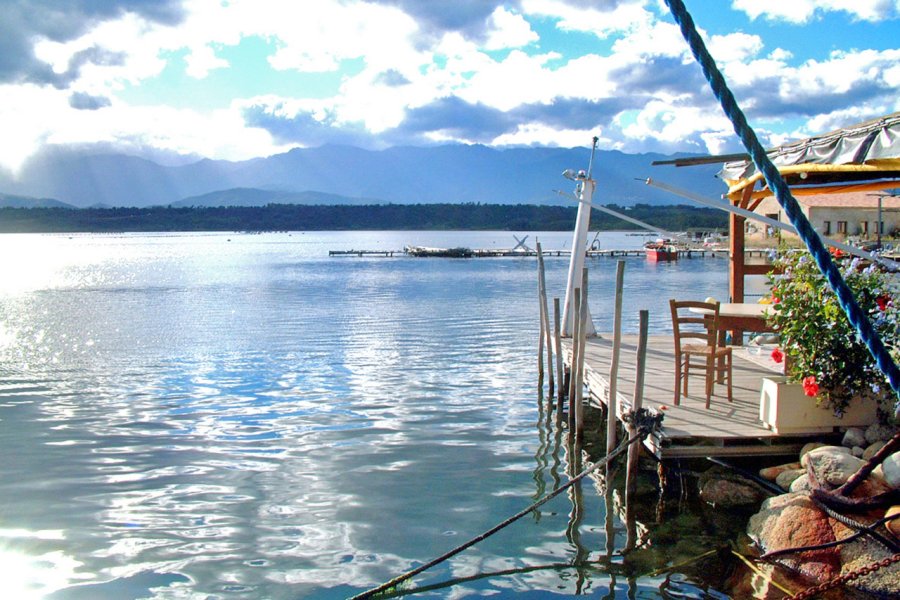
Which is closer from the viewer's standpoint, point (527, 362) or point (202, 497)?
point (202, 497)

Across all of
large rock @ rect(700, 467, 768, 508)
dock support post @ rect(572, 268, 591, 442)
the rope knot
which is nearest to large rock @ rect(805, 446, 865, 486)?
large rock @ rect(700, 467, 768, 508)

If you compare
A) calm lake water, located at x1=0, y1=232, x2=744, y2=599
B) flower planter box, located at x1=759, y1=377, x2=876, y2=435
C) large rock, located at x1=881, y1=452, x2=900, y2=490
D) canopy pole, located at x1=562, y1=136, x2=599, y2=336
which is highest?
canopy pole, located at x1=562, y1=136, x2=599, y2=336

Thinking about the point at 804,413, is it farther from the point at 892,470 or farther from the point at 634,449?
the point at 634,449

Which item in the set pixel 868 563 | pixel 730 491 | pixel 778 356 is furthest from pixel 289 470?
pixel 868 563

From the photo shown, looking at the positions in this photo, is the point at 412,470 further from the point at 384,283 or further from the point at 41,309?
the point at 384,283

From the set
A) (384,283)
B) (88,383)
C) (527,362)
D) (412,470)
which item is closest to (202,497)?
(412,470)

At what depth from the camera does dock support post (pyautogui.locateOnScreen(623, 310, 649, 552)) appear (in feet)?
26.1

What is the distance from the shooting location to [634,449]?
831cm

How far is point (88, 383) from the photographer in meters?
15.8

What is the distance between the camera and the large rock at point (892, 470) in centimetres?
625

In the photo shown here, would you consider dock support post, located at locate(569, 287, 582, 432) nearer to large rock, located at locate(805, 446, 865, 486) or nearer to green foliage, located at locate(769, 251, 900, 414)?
green foliage, located at locate(769, 251, 900, 414)

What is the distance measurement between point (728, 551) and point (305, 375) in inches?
423

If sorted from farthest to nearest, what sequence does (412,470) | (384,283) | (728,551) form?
(384,283)
(412,470)
(728,551)

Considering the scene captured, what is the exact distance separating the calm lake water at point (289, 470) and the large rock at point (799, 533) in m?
0.68
